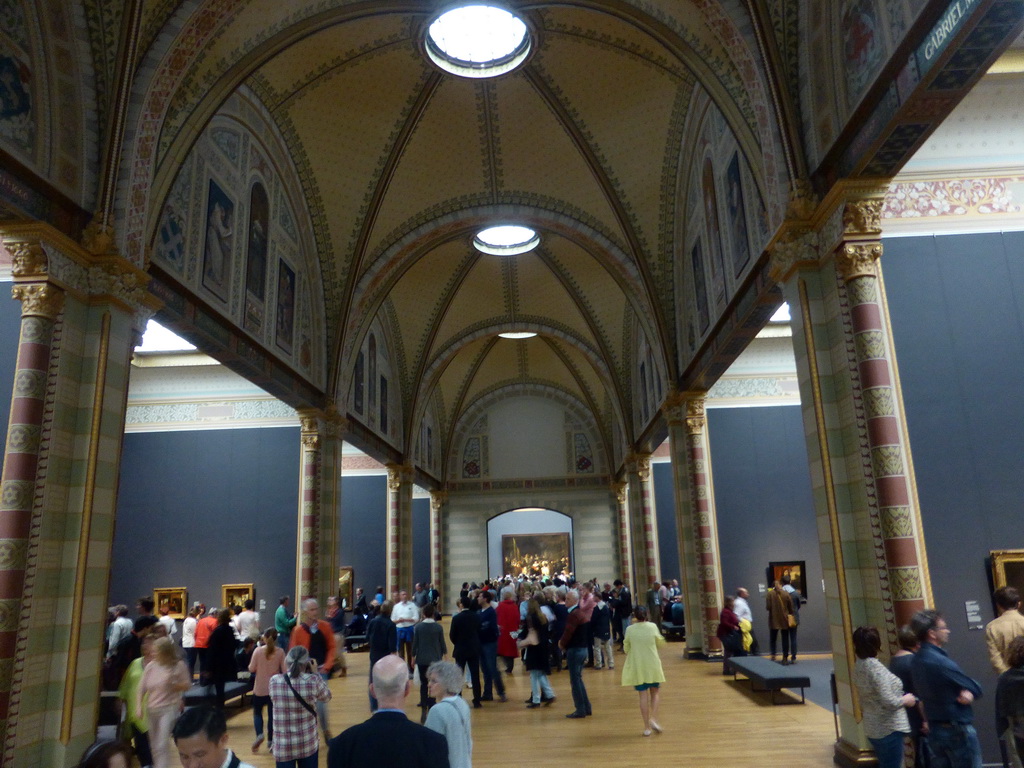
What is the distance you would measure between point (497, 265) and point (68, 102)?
15.1m

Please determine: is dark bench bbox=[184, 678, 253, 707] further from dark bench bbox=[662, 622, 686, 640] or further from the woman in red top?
dark bench bbox=[662, 622, 686, 640]

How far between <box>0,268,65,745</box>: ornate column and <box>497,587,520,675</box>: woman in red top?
7196 millimetres

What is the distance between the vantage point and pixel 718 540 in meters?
16.8

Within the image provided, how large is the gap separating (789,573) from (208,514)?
13688 millimetres

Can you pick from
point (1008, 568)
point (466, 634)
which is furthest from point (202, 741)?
point (466, 634)

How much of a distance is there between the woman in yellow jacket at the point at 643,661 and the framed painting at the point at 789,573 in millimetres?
8609

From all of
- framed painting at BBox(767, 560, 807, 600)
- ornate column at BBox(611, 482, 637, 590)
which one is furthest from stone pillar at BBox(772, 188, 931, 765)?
ornate column at BBox(611, 482, 637, 590)

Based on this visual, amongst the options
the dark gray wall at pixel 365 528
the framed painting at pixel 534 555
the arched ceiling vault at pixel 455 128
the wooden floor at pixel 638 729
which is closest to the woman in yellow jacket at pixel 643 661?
the wooden floor at pixel 638 729

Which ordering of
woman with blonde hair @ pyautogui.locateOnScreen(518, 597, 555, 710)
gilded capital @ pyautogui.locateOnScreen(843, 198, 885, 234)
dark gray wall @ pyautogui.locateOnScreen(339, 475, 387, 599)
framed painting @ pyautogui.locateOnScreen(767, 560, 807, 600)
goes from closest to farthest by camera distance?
1. gilded capital @ pyautogui.locateOnScreen(843, 198, 885, 234)
2. woman with blonde hair @ pyautogui.locateOnScreen(518, 597, 555, 710)
3. framed painting @ pyautogui.locateOnScreen(767, 560, 807, 600)
4. dark gray wall @ pyautogui.locateOnScreen(339, 475, 387, 599)

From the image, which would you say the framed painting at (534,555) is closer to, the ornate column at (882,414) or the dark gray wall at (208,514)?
the dark gray wall at (208,514)

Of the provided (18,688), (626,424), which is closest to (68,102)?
(18,688)

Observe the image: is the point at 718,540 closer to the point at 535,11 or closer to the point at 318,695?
the point at 535,11

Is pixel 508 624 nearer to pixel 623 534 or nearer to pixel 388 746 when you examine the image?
pixel 388 746

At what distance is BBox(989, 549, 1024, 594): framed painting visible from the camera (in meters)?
7.55
